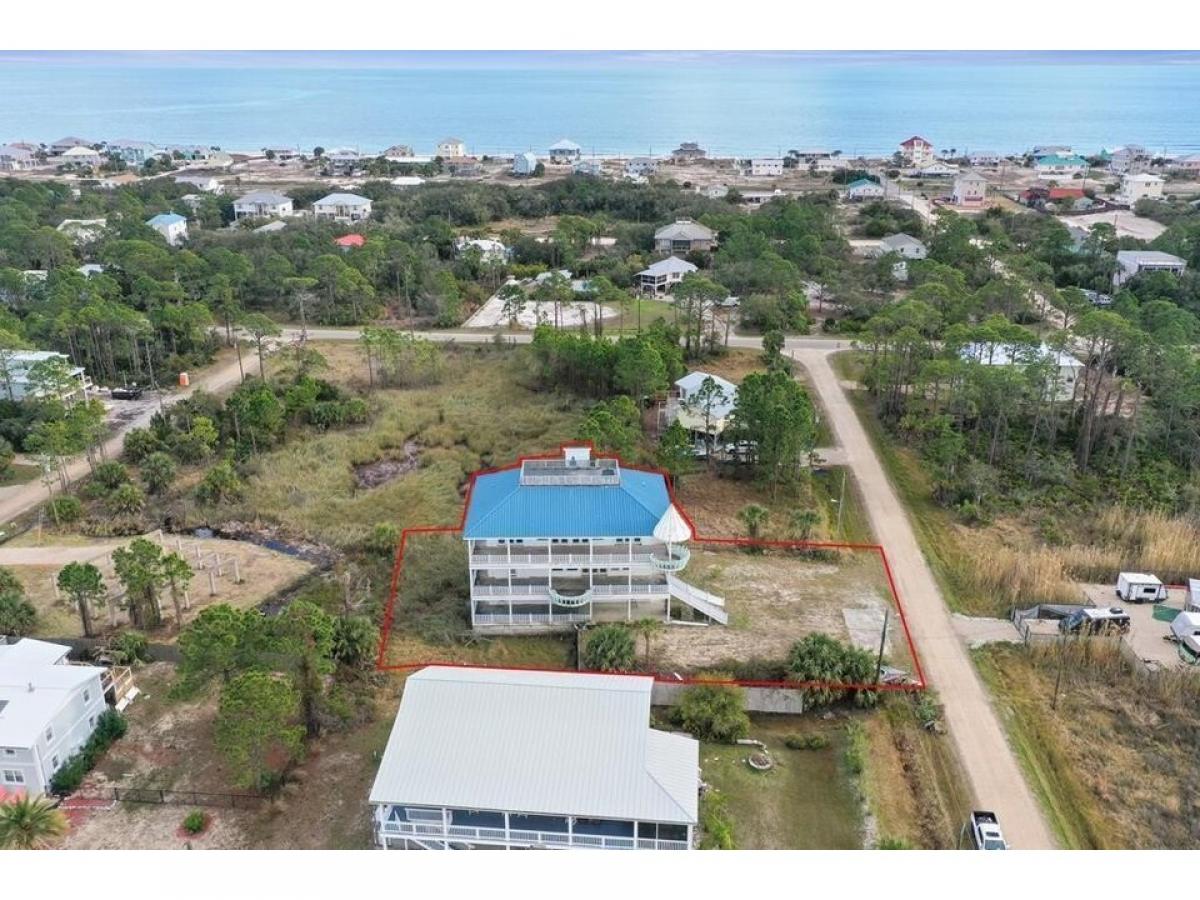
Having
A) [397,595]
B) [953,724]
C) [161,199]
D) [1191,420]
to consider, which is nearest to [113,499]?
[397,595]

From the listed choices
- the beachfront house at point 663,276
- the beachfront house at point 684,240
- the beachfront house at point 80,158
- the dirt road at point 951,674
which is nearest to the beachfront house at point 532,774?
the dirt road at point 951,674

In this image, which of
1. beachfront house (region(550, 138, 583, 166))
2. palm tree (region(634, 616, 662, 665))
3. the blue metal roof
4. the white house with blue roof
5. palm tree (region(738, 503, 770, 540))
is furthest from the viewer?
beachfront house (region(550, 138, 583, 166))

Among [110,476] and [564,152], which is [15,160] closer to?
[564,152]

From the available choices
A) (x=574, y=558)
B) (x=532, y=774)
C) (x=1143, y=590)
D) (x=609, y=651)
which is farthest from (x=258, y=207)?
(x=1143, y=590)

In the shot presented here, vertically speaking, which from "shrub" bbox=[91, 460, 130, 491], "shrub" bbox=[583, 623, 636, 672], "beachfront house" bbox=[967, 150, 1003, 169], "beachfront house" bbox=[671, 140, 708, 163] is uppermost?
"beachfront house" bbox=[671, 140, 708, 163]

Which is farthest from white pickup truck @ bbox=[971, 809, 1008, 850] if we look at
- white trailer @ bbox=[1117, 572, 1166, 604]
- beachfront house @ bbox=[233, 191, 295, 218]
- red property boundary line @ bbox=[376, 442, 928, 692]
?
beachfront house @ bbox=[233, 191, 295, 218]

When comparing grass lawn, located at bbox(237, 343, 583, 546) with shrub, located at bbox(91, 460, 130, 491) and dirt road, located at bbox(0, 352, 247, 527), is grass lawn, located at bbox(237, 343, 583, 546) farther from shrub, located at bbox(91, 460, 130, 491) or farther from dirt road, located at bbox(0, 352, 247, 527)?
dirt road, located at bbox(0, 352, 247, 527)

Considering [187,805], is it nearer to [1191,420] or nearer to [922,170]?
[1191,420]
